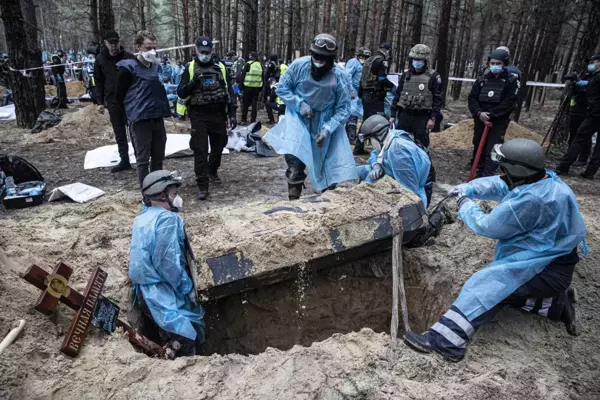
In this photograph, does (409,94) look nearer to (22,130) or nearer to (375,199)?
(375,199)

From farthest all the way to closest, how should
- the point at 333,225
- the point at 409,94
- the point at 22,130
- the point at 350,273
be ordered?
the point at 22,130 < the point at 409,94 < the point at 350,273 < the point at 333,225

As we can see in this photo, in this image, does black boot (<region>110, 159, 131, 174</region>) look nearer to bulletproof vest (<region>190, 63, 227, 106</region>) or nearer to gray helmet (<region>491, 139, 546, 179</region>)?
bulletproof vest (<region>190, 63, 227, 106</region>)

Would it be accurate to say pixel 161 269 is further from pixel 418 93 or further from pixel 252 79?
pixel 252 79

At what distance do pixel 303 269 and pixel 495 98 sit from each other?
16.0 feet

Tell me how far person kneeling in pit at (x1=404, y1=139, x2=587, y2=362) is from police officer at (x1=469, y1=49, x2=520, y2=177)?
3.91 metres

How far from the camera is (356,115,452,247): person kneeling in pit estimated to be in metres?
3.92

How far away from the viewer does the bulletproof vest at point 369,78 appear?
787 centimetres

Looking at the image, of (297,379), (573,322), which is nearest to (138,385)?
(297,379)

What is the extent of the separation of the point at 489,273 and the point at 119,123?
6.04m

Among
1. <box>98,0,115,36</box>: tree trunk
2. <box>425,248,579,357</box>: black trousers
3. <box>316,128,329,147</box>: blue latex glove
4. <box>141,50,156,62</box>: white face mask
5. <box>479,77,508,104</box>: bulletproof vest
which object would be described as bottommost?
<box>425,248,579,357</box>: black trousers

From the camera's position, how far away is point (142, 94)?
5.03 meters

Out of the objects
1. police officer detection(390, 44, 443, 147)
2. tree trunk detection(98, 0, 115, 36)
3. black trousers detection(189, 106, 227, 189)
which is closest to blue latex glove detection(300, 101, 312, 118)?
black trousers detection(189, 106, 227, 189)

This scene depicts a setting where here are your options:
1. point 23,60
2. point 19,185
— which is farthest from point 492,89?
point 23,60

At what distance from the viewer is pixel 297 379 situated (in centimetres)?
221
